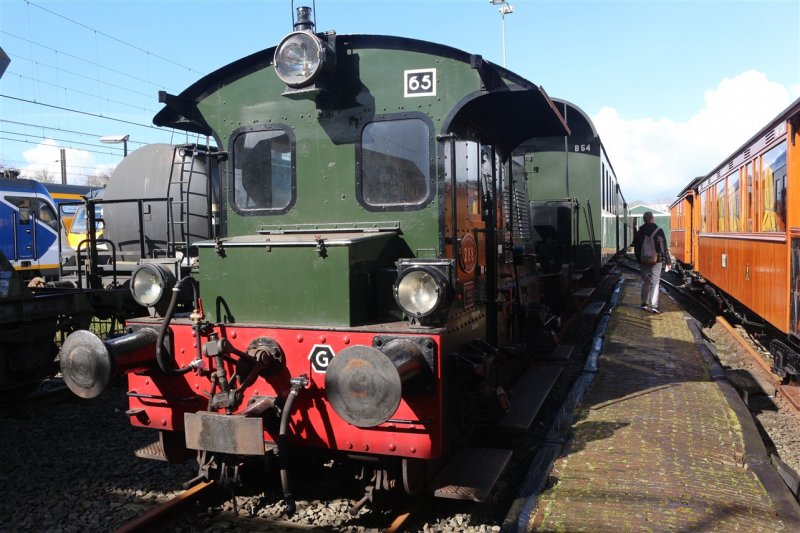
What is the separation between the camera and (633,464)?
14.5ft

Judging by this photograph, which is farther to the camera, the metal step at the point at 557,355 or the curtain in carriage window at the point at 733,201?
the curtain in carriage window at the point at 733,201

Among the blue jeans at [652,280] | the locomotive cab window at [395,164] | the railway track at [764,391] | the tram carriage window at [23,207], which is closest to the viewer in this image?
the locomotive cab window at [395,164]

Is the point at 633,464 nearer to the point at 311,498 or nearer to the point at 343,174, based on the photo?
the point at 311,498

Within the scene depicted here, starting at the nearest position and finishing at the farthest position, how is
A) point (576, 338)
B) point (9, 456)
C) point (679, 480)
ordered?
Result: point (679, 480) → point (9, 456) → point (576, 338)

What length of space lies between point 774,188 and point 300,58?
612 centimetres

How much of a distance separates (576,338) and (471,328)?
628cm

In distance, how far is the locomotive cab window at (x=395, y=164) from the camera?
4.32 m

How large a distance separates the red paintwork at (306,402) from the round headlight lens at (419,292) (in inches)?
7.6

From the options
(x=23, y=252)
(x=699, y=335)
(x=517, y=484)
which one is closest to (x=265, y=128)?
(x=517, y=484)

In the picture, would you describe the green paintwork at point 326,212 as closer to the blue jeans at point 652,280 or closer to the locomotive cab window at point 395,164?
the locomotive cab window at point 395,164

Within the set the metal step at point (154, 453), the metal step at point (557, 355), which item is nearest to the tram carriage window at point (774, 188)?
the metal step at point (557, 355)

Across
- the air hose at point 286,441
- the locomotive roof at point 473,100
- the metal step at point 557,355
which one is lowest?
the metal step at point 557,355

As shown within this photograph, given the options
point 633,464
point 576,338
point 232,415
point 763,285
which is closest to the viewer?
point 232,415

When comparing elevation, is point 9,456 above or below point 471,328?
below
